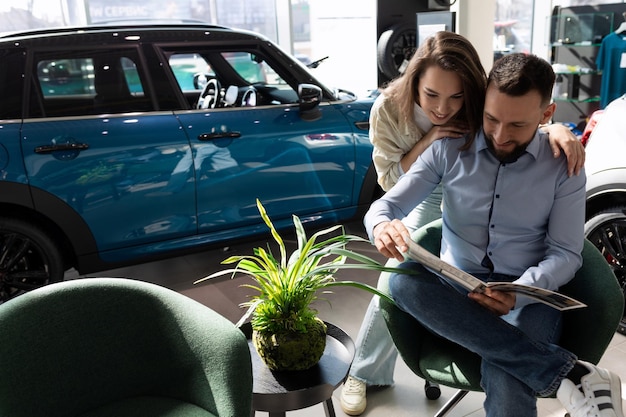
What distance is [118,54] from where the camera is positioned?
3049mm

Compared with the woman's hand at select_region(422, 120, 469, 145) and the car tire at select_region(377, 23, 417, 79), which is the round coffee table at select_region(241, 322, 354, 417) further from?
the car tire at select_region(377, 23, 417, 79)

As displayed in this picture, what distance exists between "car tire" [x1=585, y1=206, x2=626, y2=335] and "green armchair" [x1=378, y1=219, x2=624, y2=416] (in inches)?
33.6

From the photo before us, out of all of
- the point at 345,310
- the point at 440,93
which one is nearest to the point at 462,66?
the point at 440,93

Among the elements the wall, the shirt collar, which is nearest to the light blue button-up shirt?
the shirt collar

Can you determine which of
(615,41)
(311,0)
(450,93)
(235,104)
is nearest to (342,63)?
(311,0)

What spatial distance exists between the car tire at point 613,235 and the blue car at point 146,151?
1.44 meters

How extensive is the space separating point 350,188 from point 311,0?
13.2ft

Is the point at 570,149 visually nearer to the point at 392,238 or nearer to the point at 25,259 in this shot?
the point at 392,238

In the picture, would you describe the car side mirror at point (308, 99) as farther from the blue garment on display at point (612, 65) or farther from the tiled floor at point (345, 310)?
the blue garment on display at point (612, 65)

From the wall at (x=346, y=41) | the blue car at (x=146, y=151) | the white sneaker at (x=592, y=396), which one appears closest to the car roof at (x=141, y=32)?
the blue car at (x=146, y=151)

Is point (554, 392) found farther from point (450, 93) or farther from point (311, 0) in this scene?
point (311, 0)

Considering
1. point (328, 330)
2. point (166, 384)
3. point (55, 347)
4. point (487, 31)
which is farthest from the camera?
point (487, 31)

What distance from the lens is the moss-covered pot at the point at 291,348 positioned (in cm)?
→ 150

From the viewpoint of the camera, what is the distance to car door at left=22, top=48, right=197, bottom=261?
2854 millimetres
